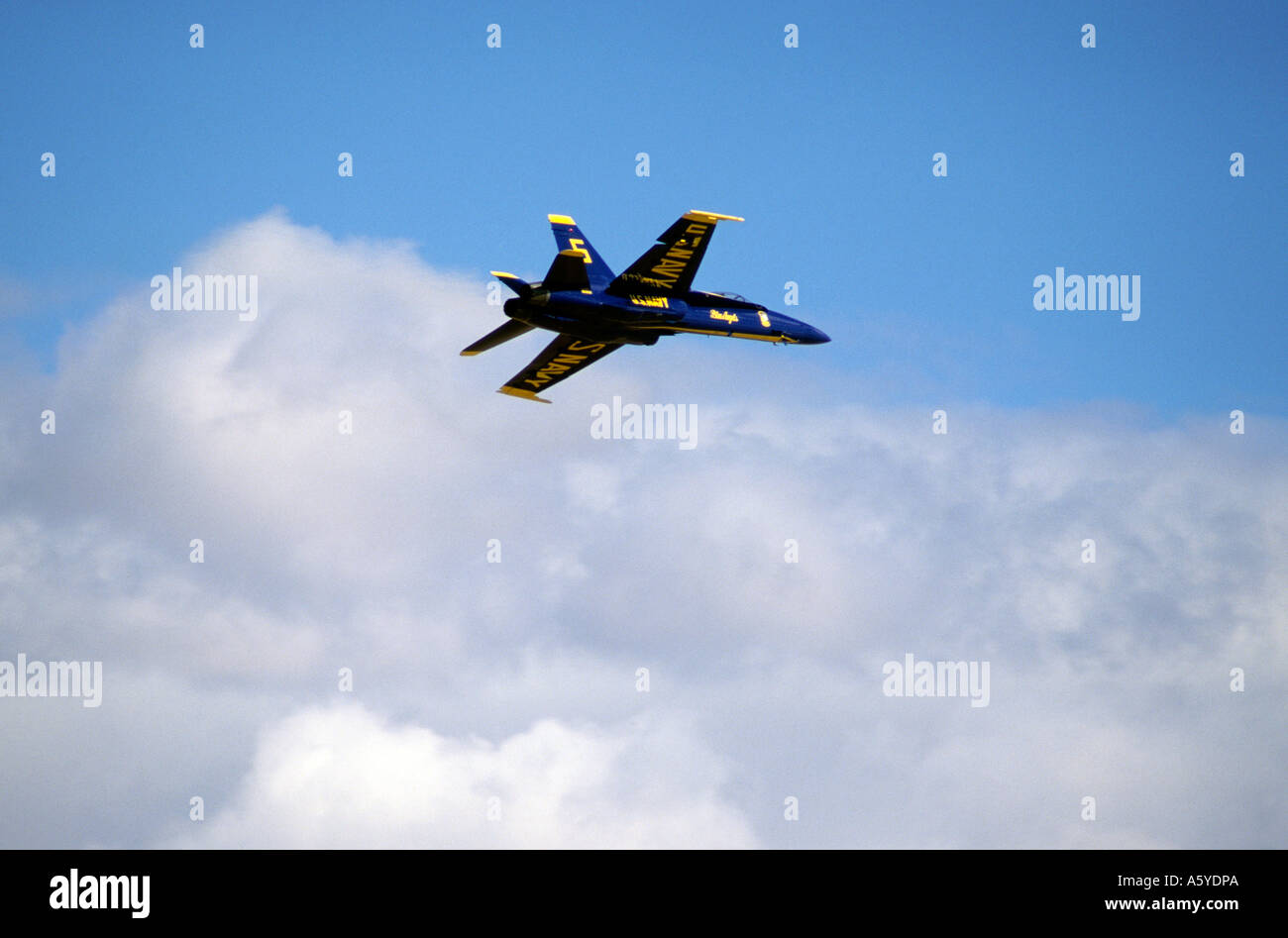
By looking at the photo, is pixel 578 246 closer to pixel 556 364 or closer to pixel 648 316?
pixel 648 316

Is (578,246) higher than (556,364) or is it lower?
higher

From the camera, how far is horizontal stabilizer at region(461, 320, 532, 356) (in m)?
88.8

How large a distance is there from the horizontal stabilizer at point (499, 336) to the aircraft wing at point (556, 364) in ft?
11.3

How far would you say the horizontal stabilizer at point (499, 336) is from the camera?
88750 millimetres

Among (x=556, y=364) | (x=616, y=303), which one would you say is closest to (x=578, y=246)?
(x=616, y=303)

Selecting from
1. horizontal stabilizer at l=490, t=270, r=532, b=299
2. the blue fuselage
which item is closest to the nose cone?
the blue fuselage

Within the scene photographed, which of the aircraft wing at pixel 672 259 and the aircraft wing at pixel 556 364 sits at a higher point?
the aircraft wing at pixel 672 259

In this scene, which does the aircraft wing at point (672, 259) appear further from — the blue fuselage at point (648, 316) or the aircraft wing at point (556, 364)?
the aircraft wing at point (556, 364)

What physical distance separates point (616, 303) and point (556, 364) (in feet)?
28.4

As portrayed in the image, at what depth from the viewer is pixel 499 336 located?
90062mm

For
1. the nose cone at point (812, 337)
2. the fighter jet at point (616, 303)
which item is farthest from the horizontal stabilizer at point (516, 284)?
the nose cone at point (812, 337)
